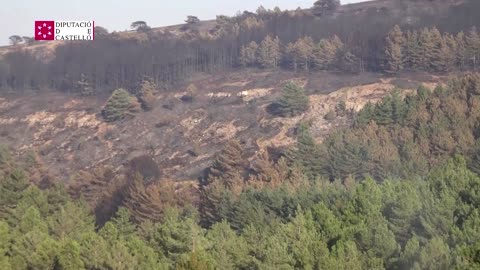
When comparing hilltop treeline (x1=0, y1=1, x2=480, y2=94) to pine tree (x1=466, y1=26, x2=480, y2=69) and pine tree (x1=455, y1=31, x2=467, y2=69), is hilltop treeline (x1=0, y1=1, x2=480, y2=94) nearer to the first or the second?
pine tree (x1=455, y1=31, x2=467, y2=69)

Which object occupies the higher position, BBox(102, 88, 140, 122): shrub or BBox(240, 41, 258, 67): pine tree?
BBox(240, 41, 258, 67): pine tree

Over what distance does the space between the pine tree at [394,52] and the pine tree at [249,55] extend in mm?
29181

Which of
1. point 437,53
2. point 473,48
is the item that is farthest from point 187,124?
point 473,48

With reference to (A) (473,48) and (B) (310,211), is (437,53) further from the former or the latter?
(B) (310,211)

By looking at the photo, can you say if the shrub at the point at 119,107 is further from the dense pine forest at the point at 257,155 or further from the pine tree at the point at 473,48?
the pine tree at the point at 473,48

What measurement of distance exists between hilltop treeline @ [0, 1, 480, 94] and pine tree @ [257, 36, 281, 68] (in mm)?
185

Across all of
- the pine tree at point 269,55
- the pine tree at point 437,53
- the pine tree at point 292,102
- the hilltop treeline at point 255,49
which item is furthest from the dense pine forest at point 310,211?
the pine tree at point 269,55

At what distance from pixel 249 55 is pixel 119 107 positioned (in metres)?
33.2

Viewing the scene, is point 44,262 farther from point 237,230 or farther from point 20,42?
point 20,42

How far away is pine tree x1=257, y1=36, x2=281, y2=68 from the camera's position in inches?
5069

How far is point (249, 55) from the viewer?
132 metres

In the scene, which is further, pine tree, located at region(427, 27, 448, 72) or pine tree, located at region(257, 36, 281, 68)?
pine tree, located at region(257, 36, 281, 68)

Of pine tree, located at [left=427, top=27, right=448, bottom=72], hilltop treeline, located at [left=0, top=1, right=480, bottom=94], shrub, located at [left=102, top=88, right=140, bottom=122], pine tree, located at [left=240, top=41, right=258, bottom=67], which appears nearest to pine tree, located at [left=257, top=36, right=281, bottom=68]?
hilltop treeline, located at [left=0, top=1, right=480, bottom=94]

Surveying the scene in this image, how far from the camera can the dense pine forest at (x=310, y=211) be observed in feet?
101
